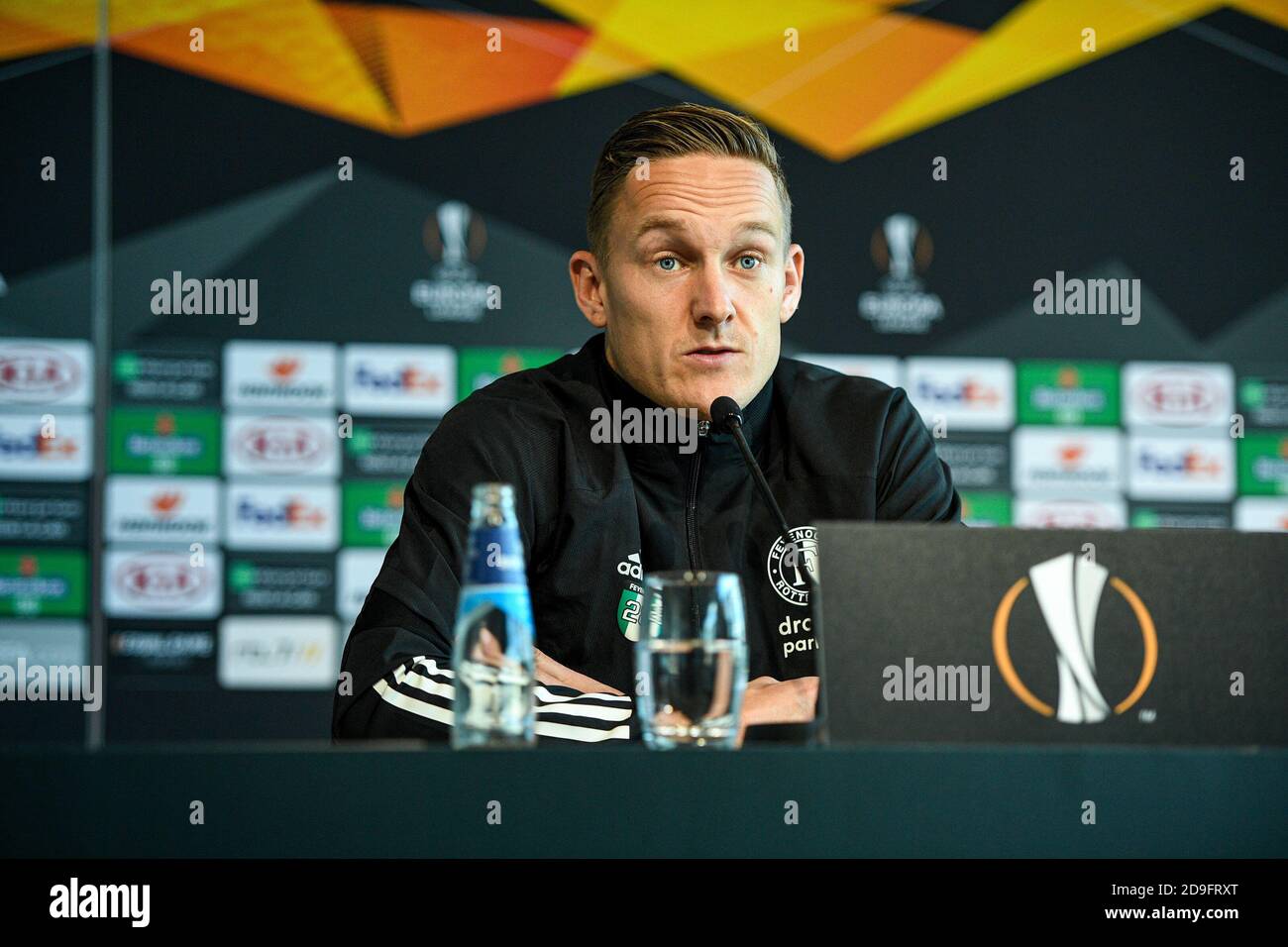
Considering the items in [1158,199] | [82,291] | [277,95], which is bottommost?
[82,291]

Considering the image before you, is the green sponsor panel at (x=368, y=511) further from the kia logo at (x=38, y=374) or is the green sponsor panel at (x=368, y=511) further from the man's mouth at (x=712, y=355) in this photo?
the man's mouth at (x=712, y=355)

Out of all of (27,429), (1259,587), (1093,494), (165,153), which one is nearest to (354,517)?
(27,429)

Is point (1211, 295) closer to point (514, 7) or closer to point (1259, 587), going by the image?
point (514, 7)

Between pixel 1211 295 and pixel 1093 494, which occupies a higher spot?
pixel 1211 295

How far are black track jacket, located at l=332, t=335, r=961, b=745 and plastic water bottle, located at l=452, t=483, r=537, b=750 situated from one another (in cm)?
51

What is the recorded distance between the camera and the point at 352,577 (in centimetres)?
292

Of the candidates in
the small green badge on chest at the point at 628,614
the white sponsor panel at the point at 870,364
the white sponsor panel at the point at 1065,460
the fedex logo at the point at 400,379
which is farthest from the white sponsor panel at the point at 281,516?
the white sponsor panel at the point at 1065,460

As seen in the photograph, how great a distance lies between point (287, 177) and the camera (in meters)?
2.96

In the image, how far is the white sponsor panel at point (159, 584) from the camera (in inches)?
112

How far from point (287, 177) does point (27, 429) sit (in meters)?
0.79

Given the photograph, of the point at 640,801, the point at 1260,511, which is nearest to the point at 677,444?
the point at 640,801

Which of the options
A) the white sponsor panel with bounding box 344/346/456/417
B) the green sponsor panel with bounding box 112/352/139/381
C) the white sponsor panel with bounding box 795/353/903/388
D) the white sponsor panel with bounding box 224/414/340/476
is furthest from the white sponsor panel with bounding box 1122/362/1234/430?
the green sponsor panel with bounding box 112/352/139/381
